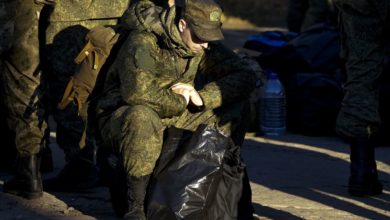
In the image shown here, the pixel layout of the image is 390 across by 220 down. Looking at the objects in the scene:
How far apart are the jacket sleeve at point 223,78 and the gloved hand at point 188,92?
1.4 inches

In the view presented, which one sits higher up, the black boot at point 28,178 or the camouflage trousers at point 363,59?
the camouflage trousers at point 363,59

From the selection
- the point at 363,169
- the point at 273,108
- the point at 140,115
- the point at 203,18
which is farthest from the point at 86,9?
the point at 273,108

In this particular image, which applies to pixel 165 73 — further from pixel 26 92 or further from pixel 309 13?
pixel 309 13

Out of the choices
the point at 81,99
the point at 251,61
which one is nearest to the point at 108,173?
the point at 81,99

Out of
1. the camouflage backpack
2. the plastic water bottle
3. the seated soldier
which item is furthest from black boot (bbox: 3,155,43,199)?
the plastic water bottle

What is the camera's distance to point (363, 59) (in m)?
6.49

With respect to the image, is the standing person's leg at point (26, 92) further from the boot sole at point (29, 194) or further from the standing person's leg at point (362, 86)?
the standing person's leg at point (362, 86)

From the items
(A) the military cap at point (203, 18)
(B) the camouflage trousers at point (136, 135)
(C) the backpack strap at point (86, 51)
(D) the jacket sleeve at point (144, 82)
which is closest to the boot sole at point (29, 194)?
(B) the camouflage trousers at point (136, 135)

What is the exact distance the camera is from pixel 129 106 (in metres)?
5.71

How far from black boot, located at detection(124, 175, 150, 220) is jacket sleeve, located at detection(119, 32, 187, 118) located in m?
0.34

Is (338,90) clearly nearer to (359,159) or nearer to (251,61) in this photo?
(251,61)

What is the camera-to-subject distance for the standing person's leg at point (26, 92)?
6.47 meters

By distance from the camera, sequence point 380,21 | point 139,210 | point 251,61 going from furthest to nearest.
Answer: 1. point 251,61
2. point 380,21
3. point 139,210

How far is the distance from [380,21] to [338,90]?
2786 millimetres
